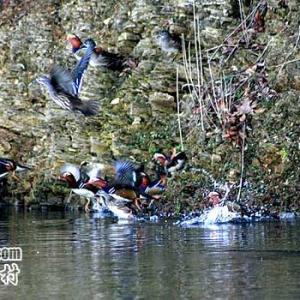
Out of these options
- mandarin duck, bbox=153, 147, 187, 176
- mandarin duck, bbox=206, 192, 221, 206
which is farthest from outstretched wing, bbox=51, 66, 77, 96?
mandarin duck, bbox=206, 192, 221, 206

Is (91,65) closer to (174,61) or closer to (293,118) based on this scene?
(174,61)

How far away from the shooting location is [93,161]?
1795cm

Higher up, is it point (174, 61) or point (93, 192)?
point (174, 61)

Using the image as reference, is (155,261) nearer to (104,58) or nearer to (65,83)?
(65,83)

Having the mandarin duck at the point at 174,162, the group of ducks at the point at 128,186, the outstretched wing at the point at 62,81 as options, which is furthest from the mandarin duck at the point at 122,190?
the outstretched wing at the point at 62,81

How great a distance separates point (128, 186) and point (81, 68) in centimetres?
197

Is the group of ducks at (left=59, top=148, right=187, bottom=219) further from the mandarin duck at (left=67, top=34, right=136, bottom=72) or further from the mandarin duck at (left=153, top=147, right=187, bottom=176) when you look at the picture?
the mandarin duck at (left=67, top=34, right=136, bottom=72)

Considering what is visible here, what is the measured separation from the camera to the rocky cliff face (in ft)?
52.1

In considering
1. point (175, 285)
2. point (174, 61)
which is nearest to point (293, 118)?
point (174, 61)

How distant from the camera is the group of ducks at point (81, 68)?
15188 millimetres

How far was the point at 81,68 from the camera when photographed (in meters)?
15.4

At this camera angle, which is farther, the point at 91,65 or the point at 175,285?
the point at 91,65

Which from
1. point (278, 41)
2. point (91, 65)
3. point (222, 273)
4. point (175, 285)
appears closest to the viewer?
point (175, 285)

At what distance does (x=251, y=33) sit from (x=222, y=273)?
9.38m
